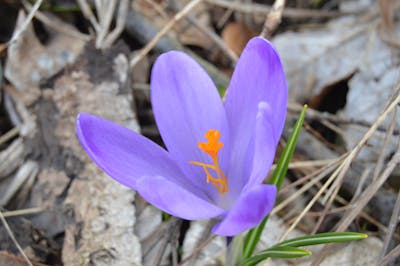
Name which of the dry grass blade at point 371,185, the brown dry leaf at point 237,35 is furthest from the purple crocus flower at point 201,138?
the brown dry leaf at point 237,35

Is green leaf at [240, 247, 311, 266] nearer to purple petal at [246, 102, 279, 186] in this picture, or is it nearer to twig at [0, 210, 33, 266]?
purple petal at [246, 102, 279, 186]

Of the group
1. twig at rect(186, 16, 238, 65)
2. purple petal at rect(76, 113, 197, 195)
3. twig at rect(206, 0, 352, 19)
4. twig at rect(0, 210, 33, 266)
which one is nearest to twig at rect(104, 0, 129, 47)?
twig at rect(186, 16, 238, 65)

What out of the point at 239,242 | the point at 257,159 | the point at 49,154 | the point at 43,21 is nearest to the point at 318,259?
the point at 239,242

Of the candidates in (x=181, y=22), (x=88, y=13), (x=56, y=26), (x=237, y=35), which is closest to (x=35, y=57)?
(x=56, y=26)

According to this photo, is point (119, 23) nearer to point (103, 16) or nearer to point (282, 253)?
point (103, 16)

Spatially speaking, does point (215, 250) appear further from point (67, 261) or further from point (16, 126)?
point (16, 126)
